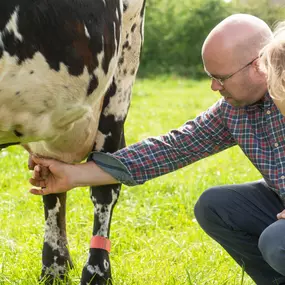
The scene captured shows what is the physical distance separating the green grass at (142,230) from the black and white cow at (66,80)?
0.69 ft

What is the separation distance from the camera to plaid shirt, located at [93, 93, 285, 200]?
2898mm

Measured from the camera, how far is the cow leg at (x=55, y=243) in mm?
3484

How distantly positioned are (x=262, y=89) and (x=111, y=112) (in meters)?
0.86

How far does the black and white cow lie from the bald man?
24 centimetres

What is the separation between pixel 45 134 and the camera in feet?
9.29

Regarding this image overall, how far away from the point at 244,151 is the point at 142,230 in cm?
144

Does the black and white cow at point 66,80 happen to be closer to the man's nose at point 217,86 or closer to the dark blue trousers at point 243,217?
the man's nose at point 217,86

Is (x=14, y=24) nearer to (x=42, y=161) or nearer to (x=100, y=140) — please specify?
(x=42, y=161)

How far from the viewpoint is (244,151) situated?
3.03 m

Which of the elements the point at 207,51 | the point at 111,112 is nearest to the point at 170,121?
the point at 111,112

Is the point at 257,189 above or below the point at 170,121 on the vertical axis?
below

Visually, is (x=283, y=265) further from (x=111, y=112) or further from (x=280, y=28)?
(x=111, y=112)

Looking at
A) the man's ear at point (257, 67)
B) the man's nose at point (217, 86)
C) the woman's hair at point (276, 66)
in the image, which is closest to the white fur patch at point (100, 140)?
the man's nose at point (217, 86)

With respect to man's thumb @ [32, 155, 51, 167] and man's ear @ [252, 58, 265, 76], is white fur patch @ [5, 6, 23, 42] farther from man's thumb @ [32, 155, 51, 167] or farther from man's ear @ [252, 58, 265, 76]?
man's ear @ [252, 58, 265, 76]
